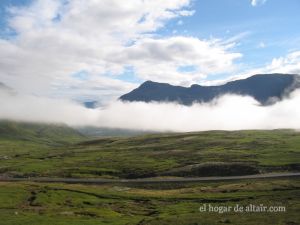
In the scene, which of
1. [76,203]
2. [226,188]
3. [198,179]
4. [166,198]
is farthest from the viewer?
[198,179]

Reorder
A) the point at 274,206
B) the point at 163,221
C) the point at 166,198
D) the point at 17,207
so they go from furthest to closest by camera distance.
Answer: the point at 166,198
the point at 17,207
the point at 274,206
the point at 163,221

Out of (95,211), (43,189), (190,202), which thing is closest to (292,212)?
(190,202)

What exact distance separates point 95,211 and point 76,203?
18.4 m

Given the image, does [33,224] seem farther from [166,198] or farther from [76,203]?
[166,198]

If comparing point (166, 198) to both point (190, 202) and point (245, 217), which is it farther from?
point (245, 217)

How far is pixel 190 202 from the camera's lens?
127m

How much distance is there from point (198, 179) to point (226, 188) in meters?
44.9

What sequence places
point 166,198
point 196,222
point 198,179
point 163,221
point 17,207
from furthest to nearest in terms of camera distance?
1. point 198,179
2. point 166,198
3. point 17,207
4. point 163,221
5. point 196,222

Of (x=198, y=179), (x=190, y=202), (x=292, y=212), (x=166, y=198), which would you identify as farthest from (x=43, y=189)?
(x=292, y=212)

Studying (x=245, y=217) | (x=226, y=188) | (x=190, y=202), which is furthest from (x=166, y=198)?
(x=245, y=217)

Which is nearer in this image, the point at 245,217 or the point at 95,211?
the point at 245,217

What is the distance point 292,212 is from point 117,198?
237 feet

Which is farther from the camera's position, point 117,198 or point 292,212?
point 117,198

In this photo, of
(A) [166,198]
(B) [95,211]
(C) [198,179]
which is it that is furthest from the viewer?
(C) [198,179]
